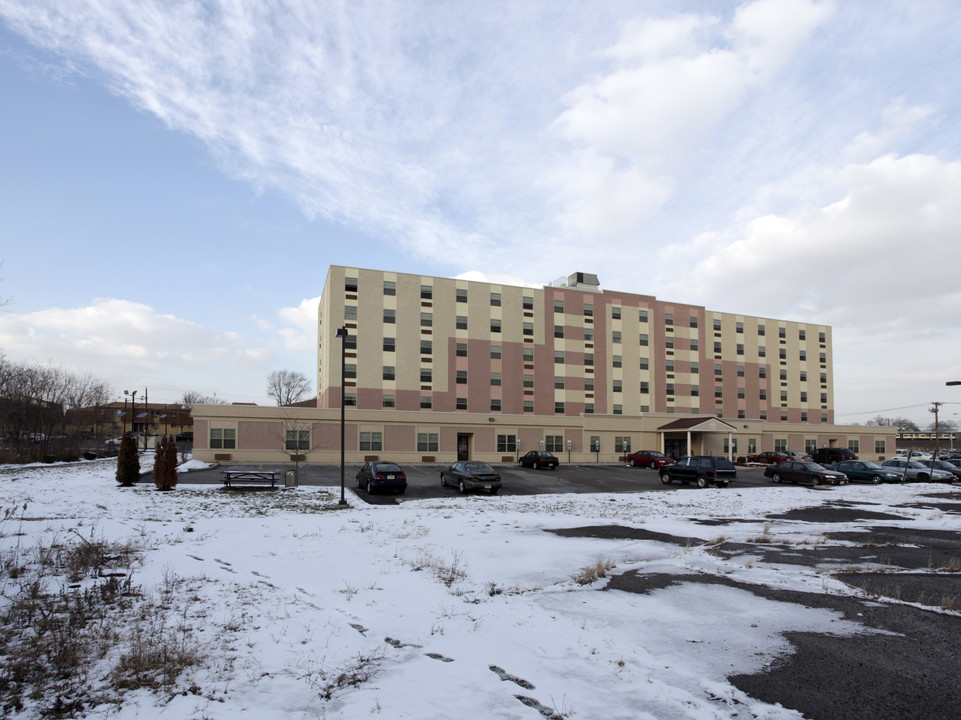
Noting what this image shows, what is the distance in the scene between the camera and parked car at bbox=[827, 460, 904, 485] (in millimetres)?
32750

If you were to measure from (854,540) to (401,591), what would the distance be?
12.1 meters

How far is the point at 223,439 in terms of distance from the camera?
4284 centimetres

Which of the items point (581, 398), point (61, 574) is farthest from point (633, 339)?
point (61, 574)

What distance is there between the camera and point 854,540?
13867 millimetres

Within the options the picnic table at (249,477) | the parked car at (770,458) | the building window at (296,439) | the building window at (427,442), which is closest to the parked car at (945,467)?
the parked car at (770,458)

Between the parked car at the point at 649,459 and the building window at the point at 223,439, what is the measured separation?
3330 cm

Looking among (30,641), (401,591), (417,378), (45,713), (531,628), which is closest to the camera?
(45,713)

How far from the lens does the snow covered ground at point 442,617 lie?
5074mm

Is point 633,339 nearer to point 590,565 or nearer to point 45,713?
point 590,565

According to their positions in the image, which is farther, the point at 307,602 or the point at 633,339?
the point at 633,339

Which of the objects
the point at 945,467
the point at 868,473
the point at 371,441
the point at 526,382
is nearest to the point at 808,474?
the point at 868,473

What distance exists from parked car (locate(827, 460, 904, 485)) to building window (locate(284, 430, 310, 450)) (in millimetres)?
38067

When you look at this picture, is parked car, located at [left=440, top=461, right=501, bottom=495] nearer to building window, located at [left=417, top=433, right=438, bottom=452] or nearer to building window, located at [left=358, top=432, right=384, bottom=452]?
building window, located at [left=358, top=432, right=384, bottom=452]

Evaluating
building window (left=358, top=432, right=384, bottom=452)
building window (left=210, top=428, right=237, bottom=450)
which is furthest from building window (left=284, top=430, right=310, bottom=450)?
building window (left=358, top=432, right=384, bottom=452)
